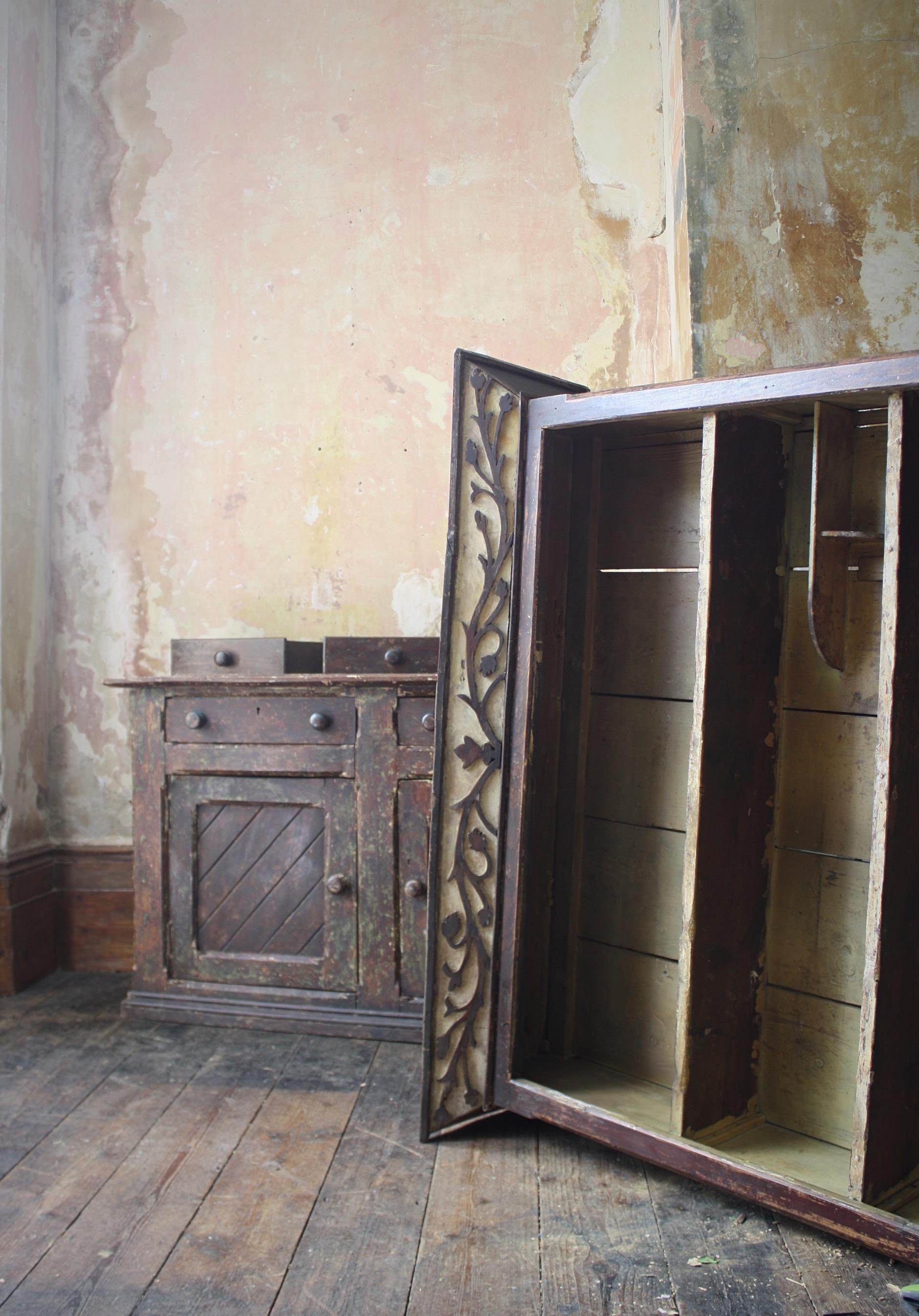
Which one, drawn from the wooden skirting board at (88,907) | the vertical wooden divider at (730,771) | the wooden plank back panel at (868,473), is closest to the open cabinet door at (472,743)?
the vertical wooden divider at (730,771)

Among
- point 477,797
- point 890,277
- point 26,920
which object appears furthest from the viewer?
point 26,920

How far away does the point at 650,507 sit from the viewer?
2182 mm

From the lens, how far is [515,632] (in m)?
2.06

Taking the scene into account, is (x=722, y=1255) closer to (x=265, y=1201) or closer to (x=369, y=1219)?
(x=369, y=1219)

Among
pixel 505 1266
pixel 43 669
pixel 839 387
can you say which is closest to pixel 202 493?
pixel 43 669

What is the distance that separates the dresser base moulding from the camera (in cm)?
267

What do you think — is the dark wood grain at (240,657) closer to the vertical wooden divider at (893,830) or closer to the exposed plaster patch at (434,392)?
the exposed plaster patch at (434,392)

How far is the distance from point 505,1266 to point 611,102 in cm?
317

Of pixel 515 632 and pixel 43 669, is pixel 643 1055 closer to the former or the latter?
pixel 515 632

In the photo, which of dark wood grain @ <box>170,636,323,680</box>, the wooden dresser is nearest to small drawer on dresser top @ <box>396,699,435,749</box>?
the wooden dresser

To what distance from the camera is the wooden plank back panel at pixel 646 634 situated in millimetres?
2113

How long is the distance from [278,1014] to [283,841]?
479 millimetres

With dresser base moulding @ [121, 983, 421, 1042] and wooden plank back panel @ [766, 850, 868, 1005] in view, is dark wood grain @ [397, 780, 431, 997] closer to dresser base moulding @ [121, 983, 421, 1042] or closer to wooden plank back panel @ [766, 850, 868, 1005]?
dresser base moulding @ [121, 983, 421, 1042]

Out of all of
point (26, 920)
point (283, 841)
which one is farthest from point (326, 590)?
point (26, 920)
